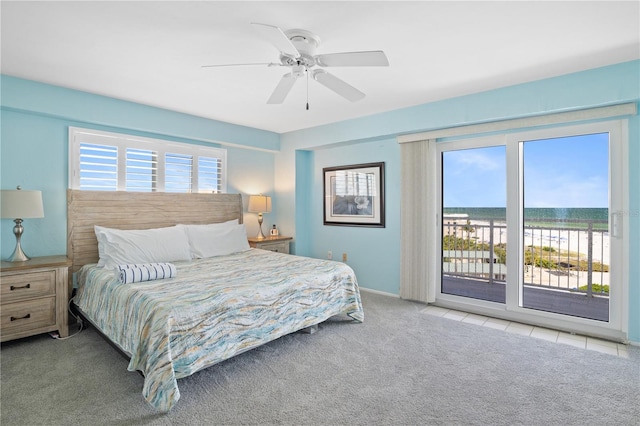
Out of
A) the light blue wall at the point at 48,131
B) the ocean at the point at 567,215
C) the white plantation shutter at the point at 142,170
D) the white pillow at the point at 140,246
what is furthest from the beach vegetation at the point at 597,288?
the white plantation shutter at the point at 142,170

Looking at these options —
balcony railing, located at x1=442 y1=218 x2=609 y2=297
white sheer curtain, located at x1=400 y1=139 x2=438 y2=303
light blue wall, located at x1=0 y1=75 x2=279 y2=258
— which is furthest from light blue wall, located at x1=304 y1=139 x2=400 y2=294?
light blue wall, located at x1=0 y1=75 x2=279 y2=258

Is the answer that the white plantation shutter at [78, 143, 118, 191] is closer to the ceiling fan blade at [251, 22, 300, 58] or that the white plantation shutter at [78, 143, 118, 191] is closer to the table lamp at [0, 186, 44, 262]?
the table lamp at [0, 186, 44, 262]

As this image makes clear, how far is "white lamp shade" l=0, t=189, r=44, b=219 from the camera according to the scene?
287 centimetres

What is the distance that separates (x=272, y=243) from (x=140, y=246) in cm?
190

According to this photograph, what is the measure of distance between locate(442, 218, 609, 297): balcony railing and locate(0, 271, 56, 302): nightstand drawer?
409 cm

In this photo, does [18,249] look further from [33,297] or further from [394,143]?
[394,143]

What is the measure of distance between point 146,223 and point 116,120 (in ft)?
3.94

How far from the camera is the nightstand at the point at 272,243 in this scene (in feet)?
15.6

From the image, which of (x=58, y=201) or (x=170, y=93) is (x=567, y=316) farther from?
(x=58, y=201)

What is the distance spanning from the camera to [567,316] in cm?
321

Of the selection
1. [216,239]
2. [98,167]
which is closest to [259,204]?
[216,239]

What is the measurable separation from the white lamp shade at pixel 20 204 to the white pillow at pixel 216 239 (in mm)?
1434

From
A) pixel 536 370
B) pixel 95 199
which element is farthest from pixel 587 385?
pixel 95 199

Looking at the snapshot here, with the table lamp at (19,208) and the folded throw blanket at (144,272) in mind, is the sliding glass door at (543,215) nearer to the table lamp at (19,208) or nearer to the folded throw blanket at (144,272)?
the folded throw blanket at (144,272)
